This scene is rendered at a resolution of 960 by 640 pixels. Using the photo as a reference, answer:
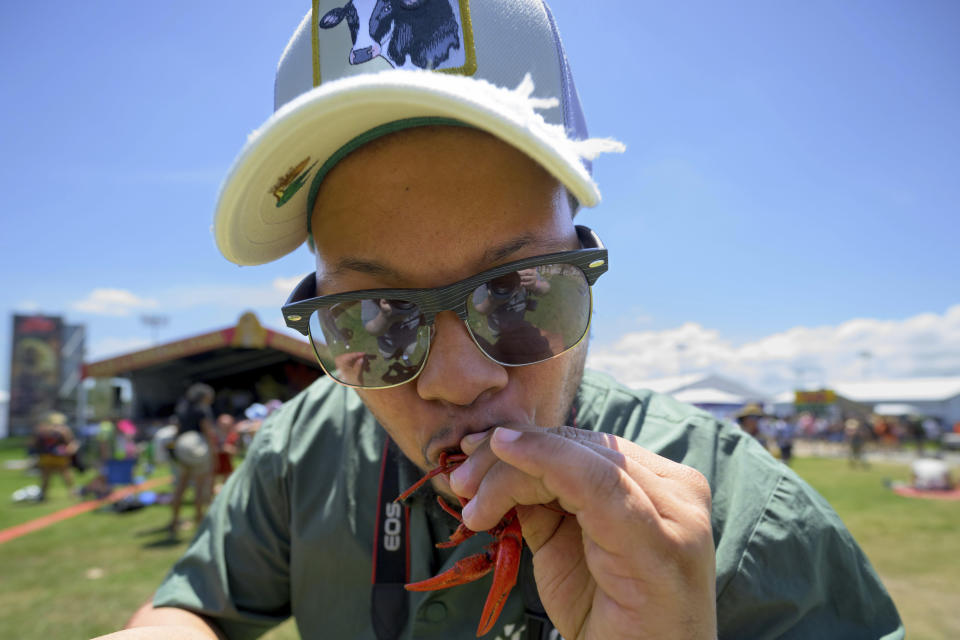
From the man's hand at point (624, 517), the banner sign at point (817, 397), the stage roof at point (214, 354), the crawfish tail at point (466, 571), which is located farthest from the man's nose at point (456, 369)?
the banner sign at point (817, 397)

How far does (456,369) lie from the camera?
132cm

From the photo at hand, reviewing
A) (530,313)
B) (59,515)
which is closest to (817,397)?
(59,515)

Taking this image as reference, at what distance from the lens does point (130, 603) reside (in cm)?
569

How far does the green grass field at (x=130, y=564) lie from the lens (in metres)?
5.35

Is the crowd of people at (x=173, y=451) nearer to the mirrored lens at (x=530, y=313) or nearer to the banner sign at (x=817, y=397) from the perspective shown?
the mirrored lens at (x=530, y=313)

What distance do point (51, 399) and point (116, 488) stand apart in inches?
1615

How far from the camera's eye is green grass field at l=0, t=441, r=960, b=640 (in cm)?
535

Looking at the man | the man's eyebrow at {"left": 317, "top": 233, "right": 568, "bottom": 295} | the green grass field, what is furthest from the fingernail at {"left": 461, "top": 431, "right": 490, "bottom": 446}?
the green grass field

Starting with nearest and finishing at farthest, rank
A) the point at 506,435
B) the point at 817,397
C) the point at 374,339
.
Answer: the point at 506,435 → the point at 374,339 → the point at 817,397

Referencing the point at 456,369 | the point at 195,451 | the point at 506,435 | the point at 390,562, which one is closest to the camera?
the point at 506,435

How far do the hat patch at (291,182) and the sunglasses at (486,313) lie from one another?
305 mm

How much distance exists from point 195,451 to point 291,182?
8.89 m

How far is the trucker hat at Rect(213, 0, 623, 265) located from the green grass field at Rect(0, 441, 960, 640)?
5.04 meters

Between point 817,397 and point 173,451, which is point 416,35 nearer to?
point 173,451
